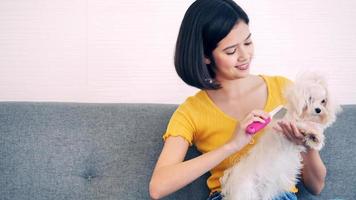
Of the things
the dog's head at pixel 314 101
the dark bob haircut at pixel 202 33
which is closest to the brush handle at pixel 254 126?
the dog's head at pixel 314 101

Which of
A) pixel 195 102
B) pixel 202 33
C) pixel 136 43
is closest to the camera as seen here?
pixel 202 33

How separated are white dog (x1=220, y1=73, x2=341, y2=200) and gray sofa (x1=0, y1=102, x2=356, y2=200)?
7.9 inches

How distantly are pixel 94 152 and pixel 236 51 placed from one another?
24.3 inches

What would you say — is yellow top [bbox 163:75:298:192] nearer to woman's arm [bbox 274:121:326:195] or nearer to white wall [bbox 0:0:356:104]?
woman's arm [bbox 274:121:326:195]

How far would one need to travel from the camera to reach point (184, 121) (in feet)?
4.24

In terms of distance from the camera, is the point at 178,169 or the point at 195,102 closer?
the point at 178,169

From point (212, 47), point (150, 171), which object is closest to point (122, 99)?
point (150, 171)

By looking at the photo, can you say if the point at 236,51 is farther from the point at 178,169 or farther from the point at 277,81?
the point at 178,169

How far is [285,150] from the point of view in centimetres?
117

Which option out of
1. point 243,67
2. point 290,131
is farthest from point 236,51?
point 290,131

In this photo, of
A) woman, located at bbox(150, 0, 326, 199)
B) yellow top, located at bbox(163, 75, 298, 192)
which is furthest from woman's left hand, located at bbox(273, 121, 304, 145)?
yellow top, located at bbox(163, 75, 298, 192)

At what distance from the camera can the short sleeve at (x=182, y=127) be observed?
4.16 ft

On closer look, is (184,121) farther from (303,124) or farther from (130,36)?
(130,36)

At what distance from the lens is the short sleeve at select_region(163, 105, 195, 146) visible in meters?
1.27
